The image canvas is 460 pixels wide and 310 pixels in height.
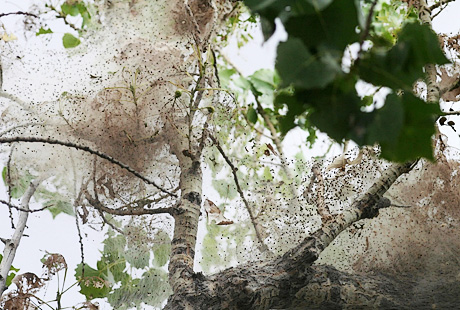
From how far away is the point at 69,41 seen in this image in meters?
2.35

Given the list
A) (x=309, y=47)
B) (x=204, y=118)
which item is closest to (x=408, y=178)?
(x=204, y=118)

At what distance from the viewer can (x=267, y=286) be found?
138 cm

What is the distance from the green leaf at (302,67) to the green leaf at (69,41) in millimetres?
2074

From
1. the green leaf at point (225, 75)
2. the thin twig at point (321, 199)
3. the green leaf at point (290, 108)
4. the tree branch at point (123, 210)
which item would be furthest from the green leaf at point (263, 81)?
the green leaf at point (290, 108)

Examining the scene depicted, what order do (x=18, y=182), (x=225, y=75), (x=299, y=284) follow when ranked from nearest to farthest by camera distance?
(x=299, y=284), (x=18, y=182), (x=225, y=75)

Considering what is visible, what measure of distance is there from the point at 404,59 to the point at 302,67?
10 centimetres

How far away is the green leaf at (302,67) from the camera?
0.42 meters

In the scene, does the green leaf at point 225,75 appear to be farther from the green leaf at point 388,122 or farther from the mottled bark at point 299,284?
the green leaf at point 388,122

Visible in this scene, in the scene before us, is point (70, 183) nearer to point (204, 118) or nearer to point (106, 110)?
point (106, 110)

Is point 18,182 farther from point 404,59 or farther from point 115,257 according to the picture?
point 404,59

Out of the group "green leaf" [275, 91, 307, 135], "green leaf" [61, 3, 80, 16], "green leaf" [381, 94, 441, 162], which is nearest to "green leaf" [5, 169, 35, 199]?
"green leaf" [61, 3, 80, 16]

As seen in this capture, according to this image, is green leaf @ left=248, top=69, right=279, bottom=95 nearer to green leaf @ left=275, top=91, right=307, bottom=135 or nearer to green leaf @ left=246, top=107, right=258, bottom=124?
green leaf @ left=246, top=107, right=258, bottom=124

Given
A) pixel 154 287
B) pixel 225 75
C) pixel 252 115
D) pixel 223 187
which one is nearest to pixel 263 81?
pixel 225 75

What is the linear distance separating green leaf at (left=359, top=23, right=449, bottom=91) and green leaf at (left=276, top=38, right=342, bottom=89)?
1.9 inches
